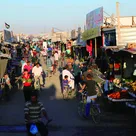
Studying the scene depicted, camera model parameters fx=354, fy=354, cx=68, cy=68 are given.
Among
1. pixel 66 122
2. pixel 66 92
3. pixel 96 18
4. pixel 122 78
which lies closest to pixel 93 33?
pixel 96 18

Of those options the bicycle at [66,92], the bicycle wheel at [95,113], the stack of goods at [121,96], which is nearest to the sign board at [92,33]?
the bicycle at [66,92]

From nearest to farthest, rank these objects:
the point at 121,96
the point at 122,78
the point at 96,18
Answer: the point at 121,96, the point at 122,78, the point at 96,18

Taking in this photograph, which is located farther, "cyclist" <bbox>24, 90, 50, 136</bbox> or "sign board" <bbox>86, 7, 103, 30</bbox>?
"sign board" <bbox>86, 7, 103, 30</bbox>

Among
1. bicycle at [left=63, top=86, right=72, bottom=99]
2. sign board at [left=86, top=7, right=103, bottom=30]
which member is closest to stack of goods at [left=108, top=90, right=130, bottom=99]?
bicycle at [left=63, top=86, right=72, bottom=99]

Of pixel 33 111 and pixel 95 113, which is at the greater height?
pixel 33 111

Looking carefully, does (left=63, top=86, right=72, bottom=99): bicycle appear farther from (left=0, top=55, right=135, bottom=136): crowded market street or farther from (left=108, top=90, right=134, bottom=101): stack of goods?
(left=108, top=90, right=134, bottom=101): stack of goods

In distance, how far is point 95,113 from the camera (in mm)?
11578

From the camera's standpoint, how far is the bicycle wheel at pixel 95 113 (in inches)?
453

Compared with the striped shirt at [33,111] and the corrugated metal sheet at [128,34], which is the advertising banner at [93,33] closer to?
the corrugated metal sheet at [128,34]

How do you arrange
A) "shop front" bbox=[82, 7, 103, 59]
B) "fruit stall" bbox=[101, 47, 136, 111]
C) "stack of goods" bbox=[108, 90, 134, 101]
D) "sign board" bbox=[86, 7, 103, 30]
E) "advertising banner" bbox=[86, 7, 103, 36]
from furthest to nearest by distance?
"sign board" bbox=[86, 7, 103, 30]
"advertising banner" bbox=[86, 7, 103, 36]
"shop front" bbox=[82, 7, 103, 59]
"fruit stall" bbox=[101, 47, 136, 111]
"stack of goods" bbox=[108, 90, 134, 101]

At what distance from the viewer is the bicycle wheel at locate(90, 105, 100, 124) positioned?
11500mm

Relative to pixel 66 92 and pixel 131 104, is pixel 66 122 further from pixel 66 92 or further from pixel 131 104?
pixel 66 92

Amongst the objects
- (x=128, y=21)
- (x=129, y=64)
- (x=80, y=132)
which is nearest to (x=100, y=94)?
(x=129, y=64)

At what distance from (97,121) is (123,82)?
389 cm
